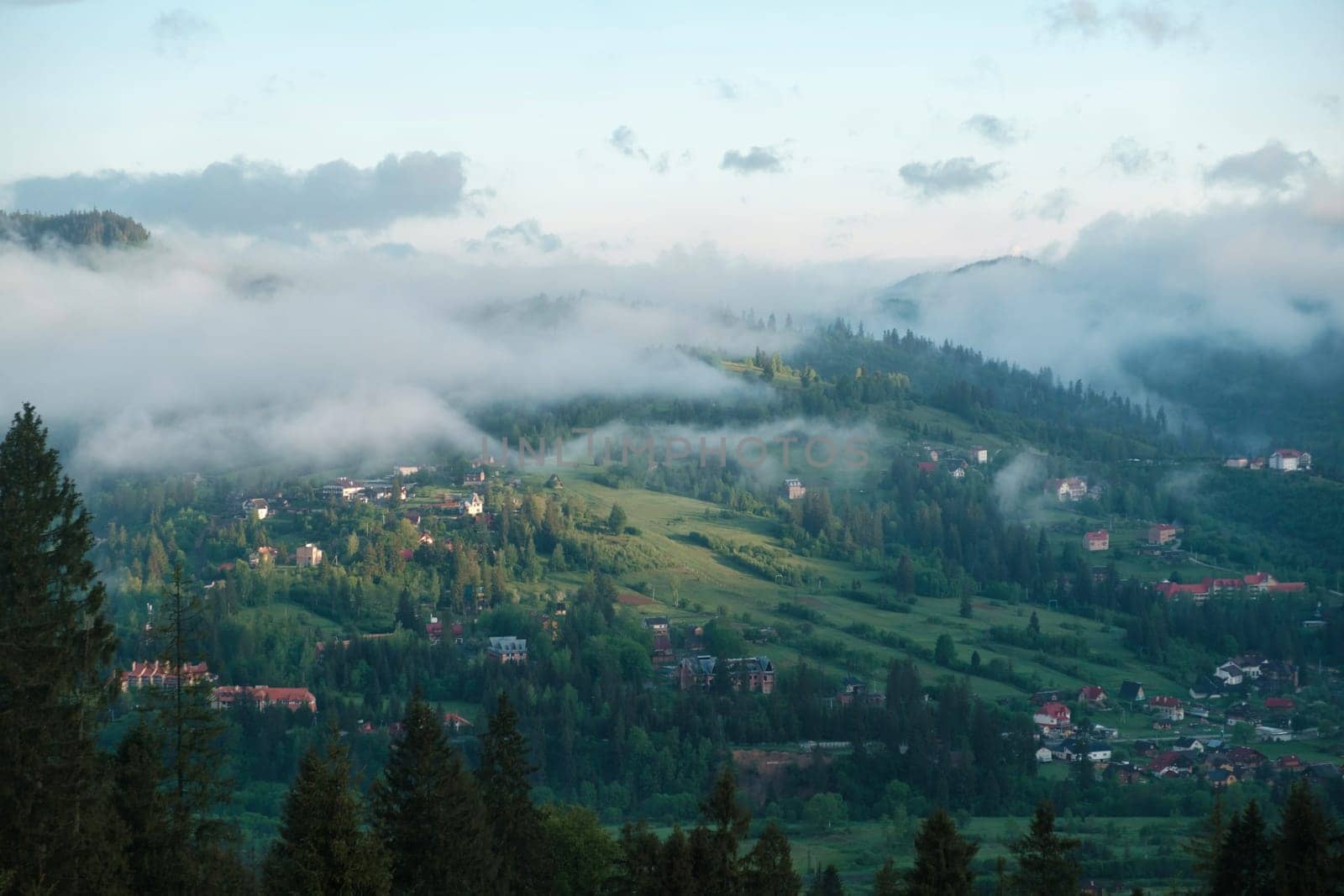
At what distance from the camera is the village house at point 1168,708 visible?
96.9 meters

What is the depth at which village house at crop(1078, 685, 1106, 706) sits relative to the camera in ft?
324

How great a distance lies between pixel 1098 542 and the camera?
146 meters

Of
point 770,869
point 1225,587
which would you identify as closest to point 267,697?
point 770,869

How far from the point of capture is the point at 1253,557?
14312 cm

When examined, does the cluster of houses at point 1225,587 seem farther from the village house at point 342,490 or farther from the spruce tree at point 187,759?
the spruce tree at point 187,759

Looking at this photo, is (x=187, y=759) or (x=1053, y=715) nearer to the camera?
(x=187, y=759)

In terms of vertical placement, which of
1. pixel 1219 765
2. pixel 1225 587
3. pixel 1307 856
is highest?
pixel 1225 587

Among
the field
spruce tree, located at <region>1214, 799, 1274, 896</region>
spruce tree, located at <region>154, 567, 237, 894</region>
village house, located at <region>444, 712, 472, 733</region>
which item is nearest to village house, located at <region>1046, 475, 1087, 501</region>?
the field

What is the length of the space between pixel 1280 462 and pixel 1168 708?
8117cm

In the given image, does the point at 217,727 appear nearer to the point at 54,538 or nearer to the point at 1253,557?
the point at 54,538

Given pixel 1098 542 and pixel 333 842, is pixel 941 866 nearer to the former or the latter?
pixel 333 842

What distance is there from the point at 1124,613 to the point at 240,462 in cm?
9272

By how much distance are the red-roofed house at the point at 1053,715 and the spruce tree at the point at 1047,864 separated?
6230cm

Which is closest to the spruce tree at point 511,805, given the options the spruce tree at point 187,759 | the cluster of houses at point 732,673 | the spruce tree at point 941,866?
the spruce tree at point 187,759
